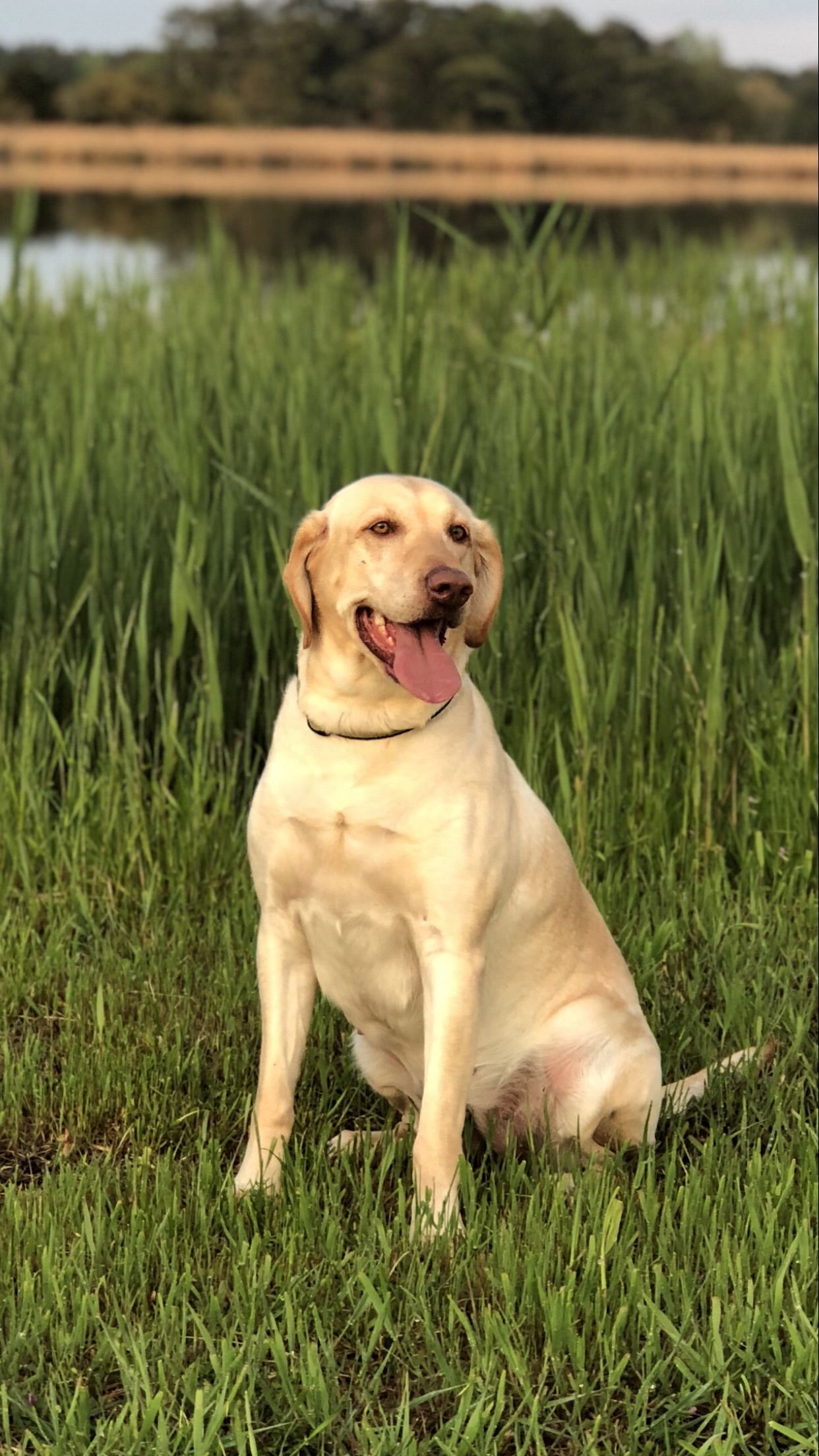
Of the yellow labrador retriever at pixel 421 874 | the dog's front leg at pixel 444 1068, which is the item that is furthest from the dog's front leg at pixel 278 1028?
the dog's front leg at pixel 444 1068

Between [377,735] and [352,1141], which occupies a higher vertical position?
[377,735]

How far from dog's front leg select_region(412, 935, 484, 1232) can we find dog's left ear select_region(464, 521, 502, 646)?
20.0 inches

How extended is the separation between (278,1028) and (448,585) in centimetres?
88

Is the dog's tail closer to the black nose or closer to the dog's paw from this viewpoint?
the dog's paw

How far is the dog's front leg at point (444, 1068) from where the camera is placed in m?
2.71

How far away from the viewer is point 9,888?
4.08 meters

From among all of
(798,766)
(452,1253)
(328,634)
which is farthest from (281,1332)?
(798,766)

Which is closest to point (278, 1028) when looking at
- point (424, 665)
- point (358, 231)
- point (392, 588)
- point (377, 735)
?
point (377, 735)

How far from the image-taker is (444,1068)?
8.88 ft

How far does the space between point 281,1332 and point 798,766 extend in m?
2.50

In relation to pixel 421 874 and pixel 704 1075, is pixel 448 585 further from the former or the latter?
pixel 704 1075

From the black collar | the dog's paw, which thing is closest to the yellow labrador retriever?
the black collar

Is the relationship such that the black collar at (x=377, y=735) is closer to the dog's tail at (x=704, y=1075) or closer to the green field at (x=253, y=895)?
the green field at (x=253, y=895)

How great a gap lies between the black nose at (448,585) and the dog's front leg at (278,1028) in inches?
26.3
